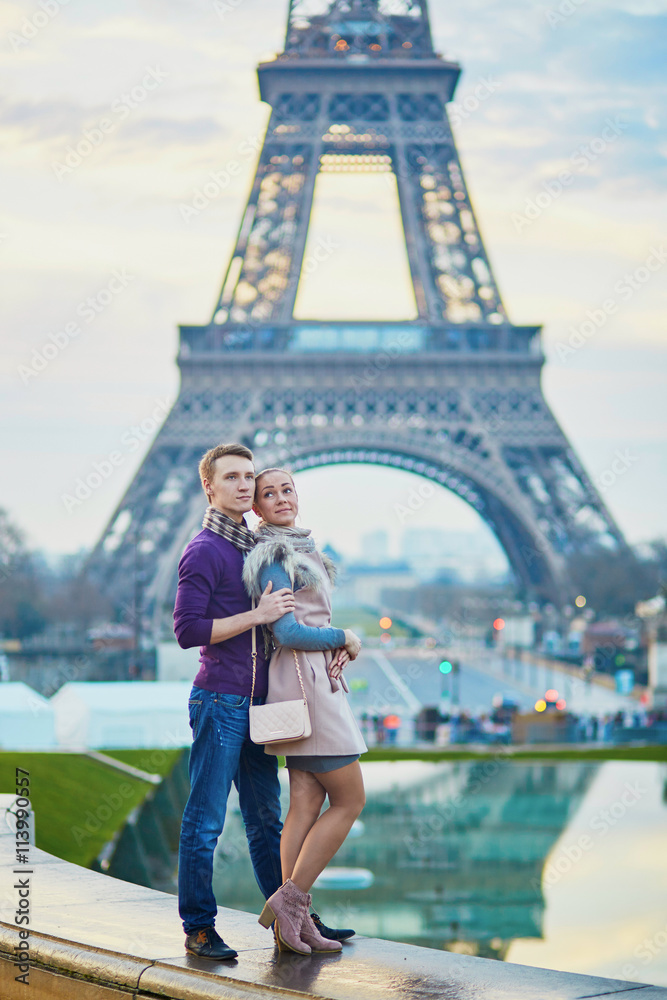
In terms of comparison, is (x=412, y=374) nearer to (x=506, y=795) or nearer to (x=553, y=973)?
(x=506, y=795)

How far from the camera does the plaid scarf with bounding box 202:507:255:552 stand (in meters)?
4.65

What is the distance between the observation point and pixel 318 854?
445 cm

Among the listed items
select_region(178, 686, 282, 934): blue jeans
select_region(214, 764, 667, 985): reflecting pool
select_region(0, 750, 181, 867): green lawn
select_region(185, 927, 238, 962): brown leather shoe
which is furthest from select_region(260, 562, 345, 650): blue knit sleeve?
select_region(0, 750, 181, 867): green lawn

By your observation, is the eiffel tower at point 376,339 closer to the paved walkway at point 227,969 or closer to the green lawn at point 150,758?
the green lawn at point 150,758

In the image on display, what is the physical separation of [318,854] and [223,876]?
428 inches

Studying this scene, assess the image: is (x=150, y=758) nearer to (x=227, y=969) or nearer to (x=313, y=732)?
(x=313, y=732)

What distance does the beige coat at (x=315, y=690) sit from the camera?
4430 millimetres

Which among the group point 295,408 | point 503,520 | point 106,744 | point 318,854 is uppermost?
point 295,408

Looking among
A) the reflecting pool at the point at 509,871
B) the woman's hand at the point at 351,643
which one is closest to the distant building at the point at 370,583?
the reflecting pool at the point at 509,871

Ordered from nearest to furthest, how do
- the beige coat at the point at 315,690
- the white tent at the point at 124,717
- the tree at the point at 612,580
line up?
the beige coat at the point at 315,690
the white tent at the point at 124,717
the tree at the point at 612,580

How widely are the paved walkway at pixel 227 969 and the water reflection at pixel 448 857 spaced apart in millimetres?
7826

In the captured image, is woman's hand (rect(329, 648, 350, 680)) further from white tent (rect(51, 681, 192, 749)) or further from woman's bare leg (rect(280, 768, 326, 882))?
white tent (rect(51, 681, 192, 749))

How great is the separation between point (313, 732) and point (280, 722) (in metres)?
0.13

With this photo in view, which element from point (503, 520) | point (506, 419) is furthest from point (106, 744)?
point (503, 520)
